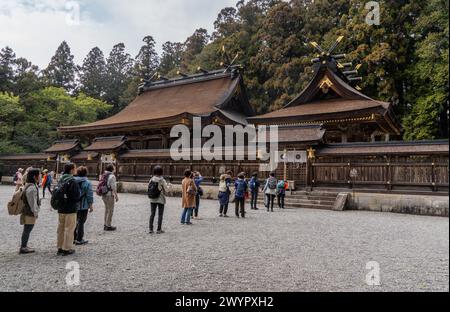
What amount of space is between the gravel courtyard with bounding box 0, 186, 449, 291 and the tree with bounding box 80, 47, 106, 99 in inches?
1927

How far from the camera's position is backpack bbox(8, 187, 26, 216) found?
18.9 feet

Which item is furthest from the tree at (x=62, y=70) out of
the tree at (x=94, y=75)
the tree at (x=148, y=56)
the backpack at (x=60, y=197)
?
the backpack at (x=60, y=197)

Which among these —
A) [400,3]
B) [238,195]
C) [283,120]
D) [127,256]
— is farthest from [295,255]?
[400,3]

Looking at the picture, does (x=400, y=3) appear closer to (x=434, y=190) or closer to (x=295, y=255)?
(x=434, y=190)

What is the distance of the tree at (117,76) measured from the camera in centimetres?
5331

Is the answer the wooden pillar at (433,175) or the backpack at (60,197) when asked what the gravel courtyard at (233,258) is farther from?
the wooden pillar at (433,175)

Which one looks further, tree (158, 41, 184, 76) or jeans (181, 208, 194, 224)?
tree (158, 41, 184, 76)

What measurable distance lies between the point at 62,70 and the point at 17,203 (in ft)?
180

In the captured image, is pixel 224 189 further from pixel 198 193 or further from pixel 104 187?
pixel 104 187

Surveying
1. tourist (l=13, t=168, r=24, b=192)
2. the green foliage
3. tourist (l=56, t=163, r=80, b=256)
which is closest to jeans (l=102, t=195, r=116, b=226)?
tourist (l=13, t=168, r=24, b=192)

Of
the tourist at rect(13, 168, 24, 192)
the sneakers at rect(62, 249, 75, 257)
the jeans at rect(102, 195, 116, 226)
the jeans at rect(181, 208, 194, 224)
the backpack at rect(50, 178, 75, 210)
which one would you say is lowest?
the sneakers at rect(62, 249, 75, 257)

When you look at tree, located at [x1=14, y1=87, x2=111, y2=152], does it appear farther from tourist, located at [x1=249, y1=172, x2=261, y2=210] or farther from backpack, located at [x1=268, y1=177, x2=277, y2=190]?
backpack, located at [x1=268, y1=177, x2=277, y2=190]

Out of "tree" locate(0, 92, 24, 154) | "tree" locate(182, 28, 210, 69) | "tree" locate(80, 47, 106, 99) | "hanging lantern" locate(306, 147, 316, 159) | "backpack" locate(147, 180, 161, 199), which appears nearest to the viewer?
"backpack" locate(147, 180, 161, 199)

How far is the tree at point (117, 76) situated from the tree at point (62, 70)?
574 centimetres
